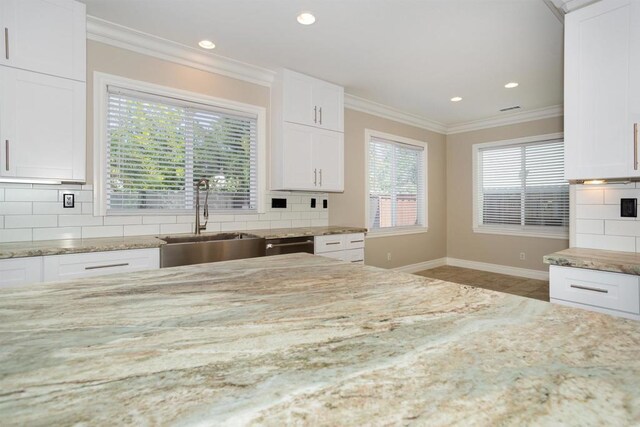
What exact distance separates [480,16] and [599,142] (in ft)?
4.37

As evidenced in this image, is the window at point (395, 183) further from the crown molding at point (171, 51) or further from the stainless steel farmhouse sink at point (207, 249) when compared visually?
the stainless steel farmhouse sink at point (207, 249)

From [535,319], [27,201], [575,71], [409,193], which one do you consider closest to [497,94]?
[409,193]

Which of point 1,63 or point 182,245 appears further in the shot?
point 182,245

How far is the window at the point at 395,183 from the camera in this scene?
16.4 feet

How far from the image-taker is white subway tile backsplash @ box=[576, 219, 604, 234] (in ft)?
7.43

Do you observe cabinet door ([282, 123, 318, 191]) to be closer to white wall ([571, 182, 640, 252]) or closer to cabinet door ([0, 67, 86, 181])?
cabinet door ([0, 67, 86, 181])

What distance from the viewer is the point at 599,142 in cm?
204

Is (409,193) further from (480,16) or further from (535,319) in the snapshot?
(535,319)

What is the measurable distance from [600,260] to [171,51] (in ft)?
12.1

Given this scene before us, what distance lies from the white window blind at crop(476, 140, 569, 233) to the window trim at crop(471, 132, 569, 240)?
31 mm

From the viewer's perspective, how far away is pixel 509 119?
17.4 ft

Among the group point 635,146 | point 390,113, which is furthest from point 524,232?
point 635,146

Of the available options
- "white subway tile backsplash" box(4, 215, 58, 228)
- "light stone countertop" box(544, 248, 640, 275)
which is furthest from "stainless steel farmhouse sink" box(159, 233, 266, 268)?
"light stone countertop" box(544, 248, 640, 275)

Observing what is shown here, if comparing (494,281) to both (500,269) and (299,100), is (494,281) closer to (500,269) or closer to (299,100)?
(500,269)
